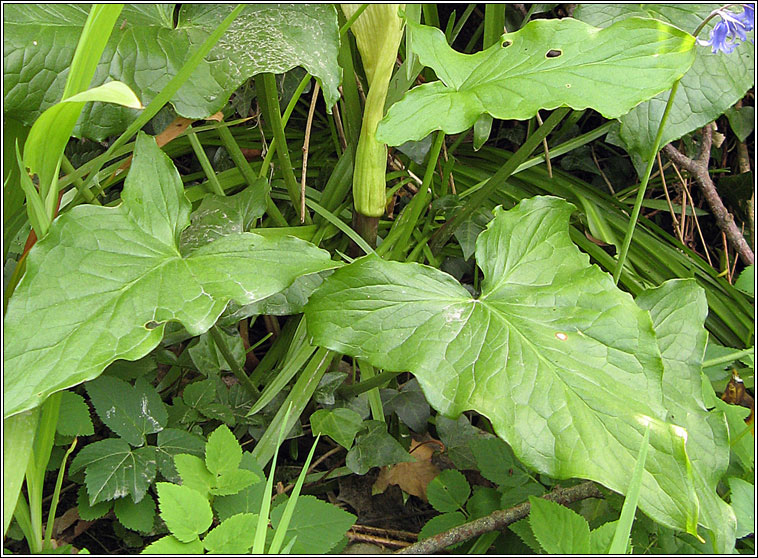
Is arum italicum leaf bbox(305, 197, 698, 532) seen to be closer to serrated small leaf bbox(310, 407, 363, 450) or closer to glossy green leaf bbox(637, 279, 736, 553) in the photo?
glossy green leaf bbox(637, 279, 736, 553)

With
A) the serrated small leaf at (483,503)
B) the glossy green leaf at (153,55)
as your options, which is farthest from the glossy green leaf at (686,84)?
the serrated small leaf at (483,503)

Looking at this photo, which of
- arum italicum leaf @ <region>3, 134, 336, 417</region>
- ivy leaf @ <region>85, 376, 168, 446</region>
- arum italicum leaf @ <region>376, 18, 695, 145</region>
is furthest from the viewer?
ivy leaf @ <region>85, 376, 168, 446</region>

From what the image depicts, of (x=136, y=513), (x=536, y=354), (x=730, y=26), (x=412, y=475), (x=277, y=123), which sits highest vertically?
(x=730, y=26)

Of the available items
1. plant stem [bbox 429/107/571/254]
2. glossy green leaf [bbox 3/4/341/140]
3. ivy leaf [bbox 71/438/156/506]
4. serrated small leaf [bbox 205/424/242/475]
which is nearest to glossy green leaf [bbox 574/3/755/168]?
plant stem [bbox 429/107/571/254]

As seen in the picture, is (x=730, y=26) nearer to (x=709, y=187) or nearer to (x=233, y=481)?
(x=709, y=187)

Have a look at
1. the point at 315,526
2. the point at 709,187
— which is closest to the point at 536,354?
the point at 315,526

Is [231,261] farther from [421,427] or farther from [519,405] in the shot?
[421,427]

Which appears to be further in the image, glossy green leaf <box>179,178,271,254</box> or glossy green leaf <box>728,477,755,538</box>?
glossy green leaf <box>179,178,271,254</box>
